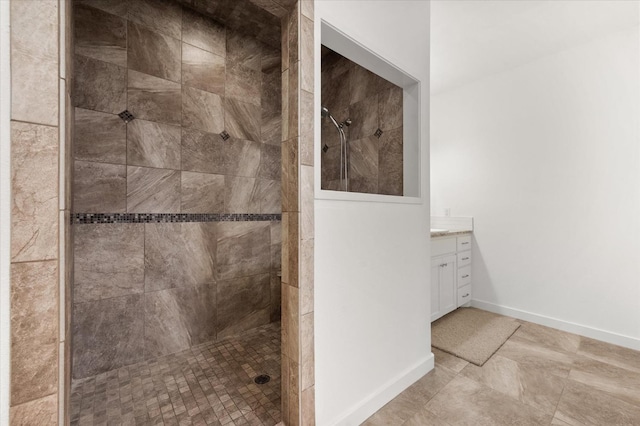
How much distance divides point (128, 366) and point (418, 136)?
260 centimetres

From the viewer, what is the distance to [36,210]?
2.38 ft

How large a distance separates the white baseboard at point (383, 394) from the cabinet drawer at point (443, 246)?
1005 millimetres

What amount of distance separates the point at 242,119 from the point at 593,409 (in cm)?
320

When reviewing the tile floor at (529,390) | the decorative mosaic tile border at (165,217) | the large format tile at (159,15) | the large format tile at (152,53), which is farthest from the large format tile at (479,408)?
the large format tile at (159,15)

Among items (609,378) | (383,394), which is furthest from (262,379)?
(609,378)

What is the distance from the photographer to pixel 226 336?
2424mm

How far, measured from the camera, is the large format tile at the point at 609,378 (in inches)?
67.6

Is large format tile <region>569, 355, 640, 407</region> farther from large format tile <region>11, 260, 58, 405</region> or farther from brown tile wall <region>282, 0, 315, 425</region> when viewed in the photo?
large format tile <region>11, 260, 58, 405</region>

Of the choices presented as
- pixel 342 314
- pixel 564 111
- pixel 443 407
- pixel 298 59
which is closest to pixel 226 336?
pixel 342 314

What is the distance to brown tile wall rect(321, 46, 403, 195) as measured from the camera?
2141mm

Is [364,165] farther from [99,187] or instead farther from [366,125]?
[99,187]

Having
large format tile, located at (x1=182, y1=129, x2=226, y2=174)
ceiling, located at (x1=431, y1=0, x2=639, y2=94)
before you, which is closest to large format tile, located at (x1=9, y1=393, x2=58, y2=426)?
large format tile, located at (x1=182, y1=129, x2=226, y2=174)

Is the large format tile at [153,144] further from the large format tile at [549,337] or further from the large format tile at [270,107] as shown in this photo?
the large format tile at [549,337]

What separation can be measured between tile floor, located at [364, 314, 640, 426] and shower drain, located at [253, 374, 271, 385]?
2.20 feet
